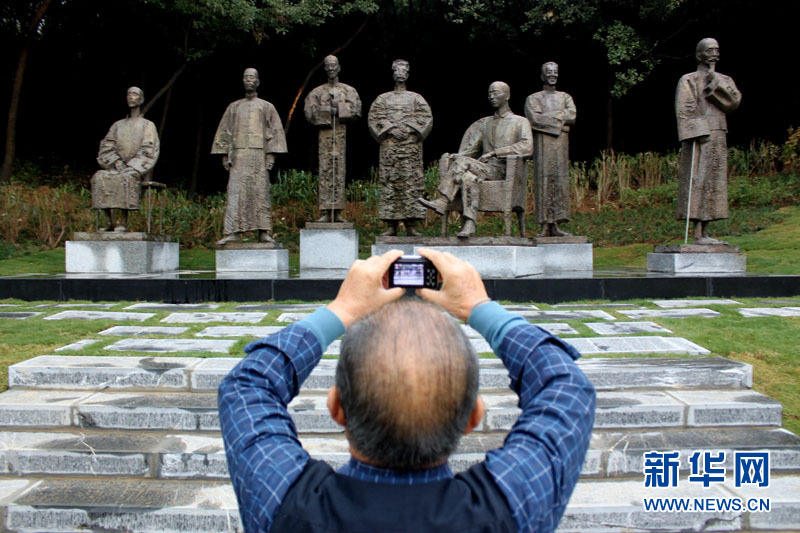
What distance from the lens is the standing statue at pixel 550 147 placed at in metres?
8.20

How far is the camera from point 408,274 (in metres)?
1.11


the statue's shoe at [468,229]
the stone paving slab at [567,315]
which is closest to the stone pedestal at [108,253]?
the statue's shoe at [468,229]

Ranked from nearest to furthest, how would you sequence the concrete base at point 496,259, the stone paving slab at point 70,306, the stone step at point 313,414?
the stone step at point 313,414 < the stone paving slab at point 70,306 < the concrete base at point 496,259

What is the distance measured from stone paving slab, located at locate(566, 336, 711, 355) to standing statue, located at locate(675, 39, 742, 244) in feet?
13.0

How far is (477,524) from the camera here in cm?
82

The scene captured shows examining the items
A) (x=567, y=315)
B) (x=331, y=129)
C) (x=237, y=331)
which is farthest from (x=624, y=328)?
(x=331, y=129)

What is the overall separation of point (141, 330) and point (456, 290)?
4.41m

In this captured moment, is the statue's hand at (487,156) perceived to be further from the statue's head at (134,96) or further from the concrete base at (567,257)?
the statue's head at (134,96)

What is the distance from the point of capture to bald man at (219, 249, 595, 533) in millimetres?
839

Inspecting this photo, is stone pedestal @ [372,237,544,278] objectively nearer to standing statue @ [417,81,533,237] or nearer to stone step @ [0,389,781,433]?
standing statue @ [417,81,533,237]

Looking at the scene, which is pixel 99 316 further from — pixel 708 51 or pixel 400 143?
pixel 708 51

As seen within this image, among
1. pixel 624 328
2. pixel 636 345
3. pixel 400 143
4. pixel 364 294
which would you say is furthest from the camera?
pixel 400 143

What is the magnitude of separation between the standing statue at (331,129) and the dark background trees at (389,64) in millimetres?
5107

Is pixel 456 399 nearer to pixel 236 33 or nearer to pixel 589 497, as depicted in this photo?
pixel 589 497
